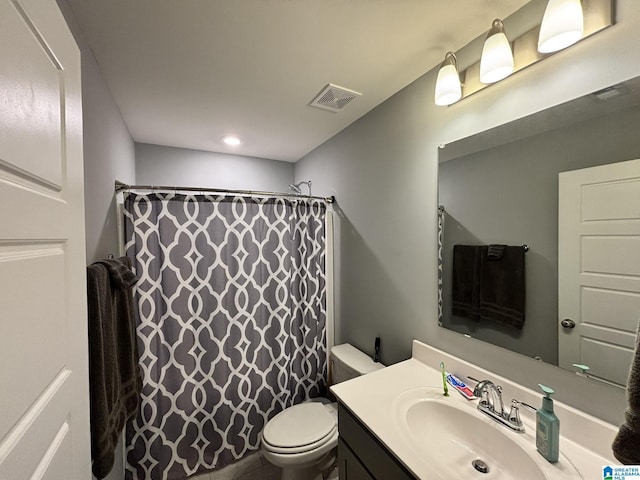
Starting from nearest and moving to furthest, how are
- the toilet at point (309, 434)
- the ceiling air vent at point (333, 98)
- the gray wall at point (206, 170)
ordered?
the toilet at point (309, 434) < the ceiling air vent at point (333, 98) < the gray wall at point (206, 170)

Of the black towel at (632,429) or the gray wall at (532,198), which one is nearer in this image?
the black towel at (632,429)

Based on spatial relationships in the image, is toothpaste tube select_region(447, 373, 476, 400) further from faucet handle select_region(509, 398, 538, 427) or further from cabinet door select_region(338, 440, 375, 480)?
cabinet door select_region(338, 440, 375, 480)

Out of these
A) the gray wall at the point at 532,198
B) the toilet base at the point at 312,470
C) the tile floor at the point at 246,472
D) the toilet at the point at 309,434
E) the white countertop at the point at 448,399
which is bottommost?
the tile floor at the point at 246,472

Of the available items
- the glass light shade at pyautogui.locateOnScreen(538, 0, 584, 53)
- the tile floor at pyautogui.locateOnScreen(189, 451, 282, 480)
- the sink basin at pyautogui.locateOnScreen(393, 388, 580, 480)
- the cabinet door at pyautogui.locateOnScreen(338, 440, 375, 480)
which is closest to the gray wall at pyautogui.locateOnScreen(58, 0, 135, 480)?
the tile floor at pyautogui.locateOnScreen(189, 451, 282, 480)

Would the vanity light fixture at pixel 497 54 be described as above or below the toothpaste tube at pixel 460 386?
above

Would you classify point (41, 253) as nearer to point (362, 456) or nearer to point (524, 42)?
point (362, 456)

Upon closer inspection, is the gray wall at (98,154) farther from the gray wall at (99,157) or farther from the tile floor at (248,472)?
the tile floor at (248,472)

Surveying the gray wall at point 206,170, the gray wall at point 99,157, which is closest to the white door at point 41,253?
the gray wall at point 99,157

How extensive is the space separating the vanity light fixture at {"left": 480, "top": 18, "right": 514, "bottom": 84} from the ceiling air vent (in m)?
0.70

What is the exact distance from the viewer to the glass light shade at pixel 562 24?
2.40 feet

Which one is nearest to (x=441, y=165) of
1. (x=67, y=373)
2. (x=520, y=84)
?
(x=520, y=84)

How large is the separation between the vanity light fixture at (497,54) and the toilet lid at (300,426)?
1.84 m

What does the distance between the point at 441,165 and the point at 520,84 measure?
0.39 metres

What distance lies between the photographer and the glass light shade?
732 mm
